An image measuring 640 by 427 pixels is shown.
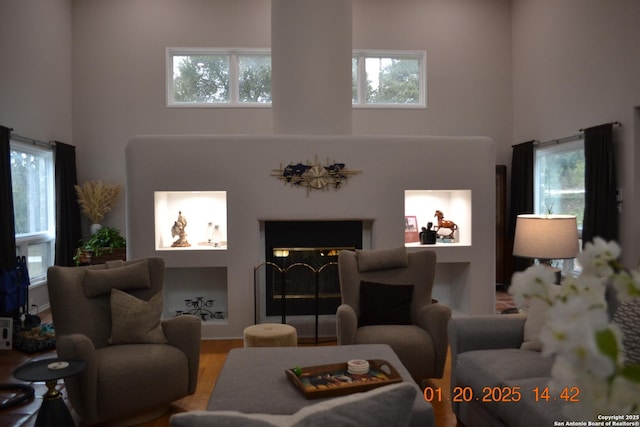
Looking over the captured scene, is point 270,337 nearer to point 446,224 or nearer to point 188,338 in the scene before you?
point 188,338

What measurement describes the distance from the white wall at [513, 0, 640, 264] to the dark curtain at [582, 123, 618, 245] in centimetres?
10

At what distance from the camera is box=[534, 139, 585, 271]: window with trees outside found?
6.08 metres

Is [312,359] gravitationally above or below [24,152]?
below

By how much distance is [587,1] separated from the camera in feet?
19.2

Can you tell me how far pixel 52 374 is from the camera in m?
2.52

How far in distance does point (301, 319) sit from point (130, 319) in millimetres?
2147

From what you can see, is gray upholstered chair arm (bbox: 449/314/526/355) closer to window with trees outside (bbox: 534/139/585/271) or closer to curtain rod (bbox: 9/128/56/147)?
window with trees outside (bbox: 534/139/585/271)

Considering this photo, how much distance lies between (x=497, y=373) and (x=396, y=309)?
1260 millimetres

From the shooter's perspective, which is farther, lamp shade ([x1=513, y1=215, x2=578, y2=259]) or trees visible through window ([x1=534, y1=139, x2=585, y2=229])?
trees visible through window ([x1=534, y1=139, x2=585, y2=229])

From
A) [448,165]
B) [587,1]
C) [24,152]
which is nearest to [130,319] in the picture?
[448,165]

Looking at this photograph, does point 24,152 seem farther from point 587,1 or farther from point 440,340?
point 587,1

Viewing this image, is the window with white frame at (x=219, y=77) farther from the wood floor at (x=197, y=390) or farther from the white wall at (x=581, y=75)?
the wood floor at (x=197, y=390)

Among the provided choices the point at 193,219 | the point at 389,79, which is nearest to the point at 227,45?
the point at 389,79

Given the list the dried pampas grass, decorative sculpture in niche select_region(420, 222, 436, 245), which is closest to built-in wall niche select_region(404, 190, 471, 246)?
decorative sculpture in niche select_region(420, 222, 436, 245)
